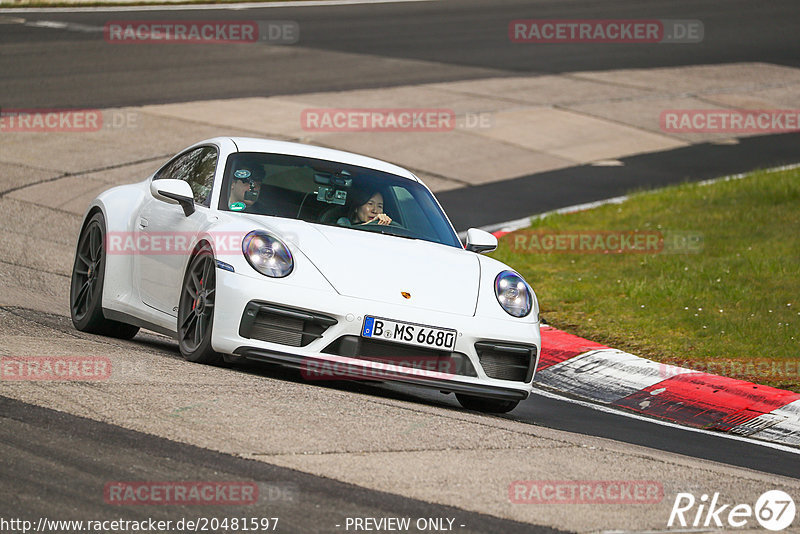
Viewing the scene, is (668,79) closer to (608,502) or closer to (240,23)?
(240,23)

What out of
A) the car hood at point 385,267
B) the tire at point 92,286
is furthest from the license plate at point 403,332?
the tire at point 92,286

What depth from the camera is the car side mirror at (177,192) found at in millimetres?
7539

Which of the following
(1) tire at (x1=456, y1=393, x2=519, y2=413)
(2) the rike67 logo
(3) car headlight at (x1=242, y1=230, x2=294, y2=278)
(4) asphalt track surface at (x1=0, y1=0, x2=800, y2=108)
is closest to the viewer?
(2) the rike67 logo

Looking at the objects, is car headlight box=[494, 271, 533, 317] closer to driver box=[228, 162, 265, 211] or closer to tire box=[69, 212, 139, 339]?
driver box=[228, 162, 265, 211]

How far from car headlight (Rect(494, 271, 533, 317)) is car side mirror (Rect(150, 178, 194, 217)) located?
1.90 meters

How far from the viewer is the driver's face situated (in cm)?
780

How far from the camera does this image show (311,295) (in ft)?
22.1

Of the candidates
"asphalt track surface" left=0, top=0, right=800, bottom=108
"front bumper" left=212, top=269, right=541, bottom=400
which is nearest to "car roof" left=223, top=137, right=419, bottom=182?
"front bumper" left=212, top=269, right=541, bottom=400

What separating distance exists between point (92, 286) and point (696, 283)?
537cm

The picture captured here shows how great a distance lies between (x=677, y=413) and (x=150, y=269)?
3514mm

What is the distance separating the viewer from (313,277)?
6820 millimetres

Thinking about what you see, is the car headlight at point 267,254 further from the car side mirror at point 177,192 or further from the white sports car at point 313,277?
the car side mirror at point 177,192

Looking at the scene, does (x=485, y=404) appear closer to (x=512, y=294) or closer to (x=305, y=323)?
(x=512, y=294)

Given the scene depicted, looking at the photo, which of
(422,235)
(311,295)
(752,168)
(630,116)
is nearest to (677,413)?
(422,235)
